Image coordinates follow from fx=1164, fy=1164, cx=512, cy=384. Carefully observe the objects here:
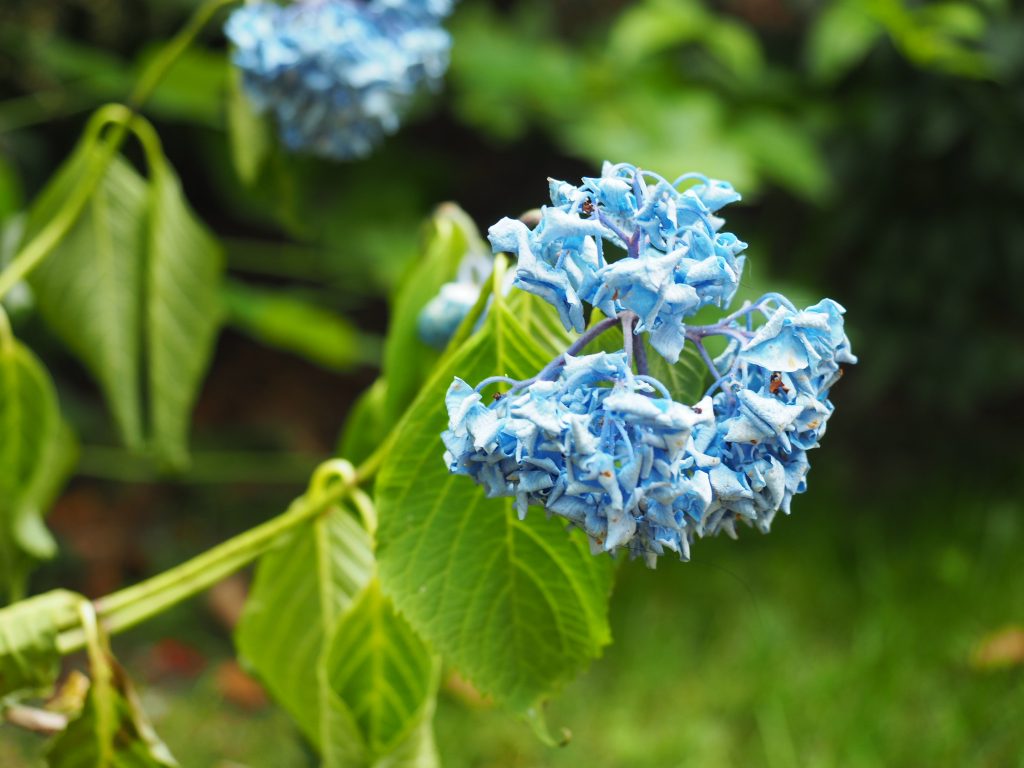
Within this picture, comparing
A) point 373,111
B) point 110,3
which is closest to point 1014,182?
point 373,111

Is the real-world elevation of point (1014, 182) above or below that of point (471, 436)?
below

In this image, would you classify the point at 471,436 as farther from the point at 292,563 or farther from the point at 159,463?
→ the point at 159,463

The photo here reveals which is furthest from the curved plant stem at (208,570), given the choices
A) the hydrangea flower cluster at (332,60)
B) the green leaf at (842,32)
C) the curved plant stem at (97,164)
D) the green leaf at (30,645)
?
the green leaf at (842,32)

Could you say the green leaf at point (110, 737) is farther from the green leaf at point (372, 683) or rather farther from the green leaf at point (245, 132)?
the green leaf at point (245, 132)

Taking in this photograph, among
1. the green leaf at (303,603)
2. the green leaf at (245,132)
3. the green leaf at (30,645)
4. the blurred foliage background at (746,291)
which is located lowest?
the blurred foliage background at (746,291)

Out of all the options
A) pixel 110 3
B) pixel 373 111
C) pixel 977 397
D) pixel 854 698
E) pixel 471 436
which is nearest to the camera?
pixel 471 436

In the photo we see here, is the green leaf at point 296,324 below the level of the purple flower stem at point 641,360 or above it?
below
